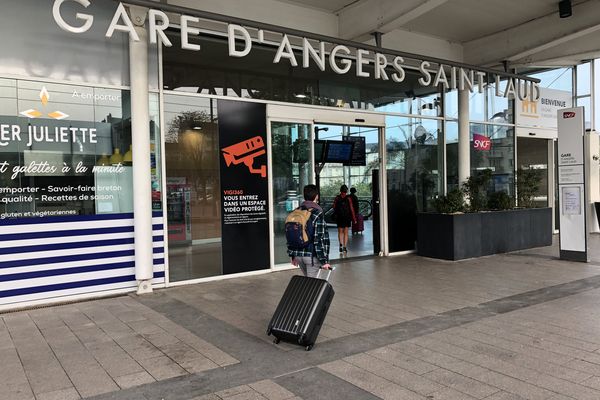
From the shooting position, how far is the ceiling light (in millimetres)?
8258

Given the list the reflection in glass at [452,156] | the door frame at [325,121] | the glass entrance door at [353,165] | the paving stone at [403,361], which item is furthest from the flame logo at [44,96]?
the reflection in glass at [452,156]

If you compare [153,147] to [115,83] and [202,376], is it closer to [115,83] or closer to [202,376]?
[115,83]

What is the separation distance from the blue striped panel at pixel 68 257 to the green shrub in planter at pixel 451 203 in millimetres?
5202

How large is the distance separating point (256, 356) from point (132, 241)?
10.9 ft

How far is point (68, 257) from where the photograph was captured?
6.22m

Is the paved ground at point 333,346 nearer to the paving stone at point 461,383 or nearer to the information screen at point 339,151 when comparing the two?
the paving stone at point 461,383

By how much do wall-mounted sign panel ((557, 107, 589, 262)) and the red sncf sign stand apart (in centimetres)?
245

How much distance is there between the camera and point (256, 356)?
409 centimetres

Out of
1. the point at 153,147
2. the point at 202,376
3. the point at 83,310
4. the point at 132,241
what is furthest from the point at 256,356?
the point at 153,147

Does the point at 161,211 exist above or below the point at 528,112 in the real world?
below

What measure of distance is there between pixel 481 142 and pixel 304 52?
6.13 m

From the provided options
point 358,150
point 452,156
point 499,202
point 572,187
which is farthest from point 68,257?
point 572,187

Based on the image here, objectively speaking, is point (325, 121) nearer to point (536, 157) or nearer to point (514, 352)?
point (514, 352)

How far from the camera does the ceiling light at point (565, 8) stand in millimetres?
8258
